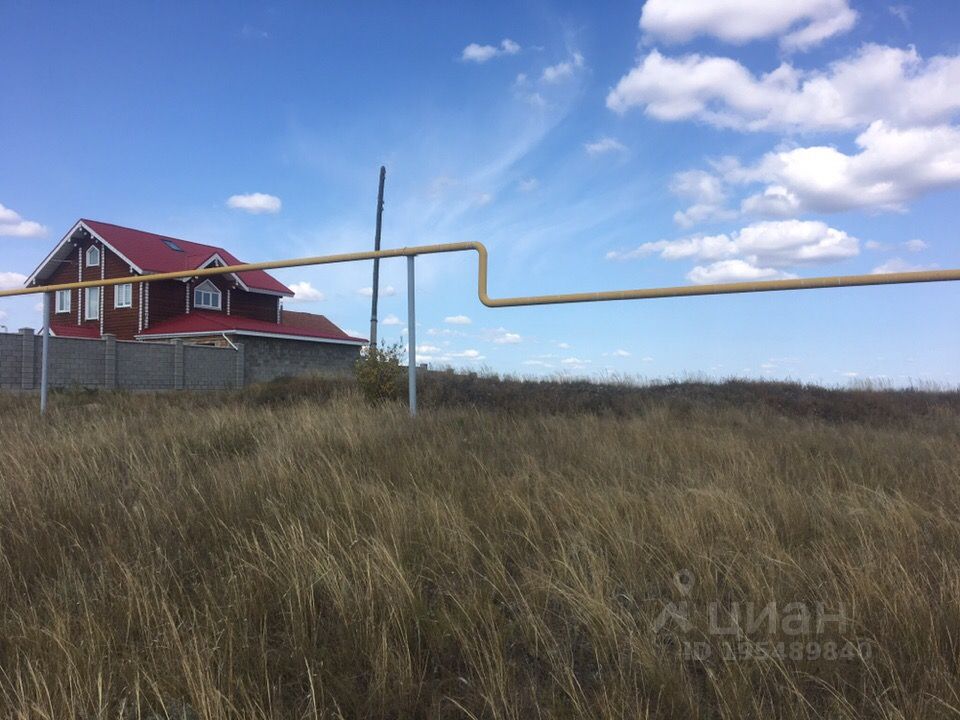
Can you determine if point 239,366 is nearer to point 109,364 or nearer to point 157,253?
point 109,364

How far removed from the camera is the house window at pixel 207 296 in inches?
1042

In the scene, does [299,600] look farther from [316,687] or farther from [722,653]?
[722,653]

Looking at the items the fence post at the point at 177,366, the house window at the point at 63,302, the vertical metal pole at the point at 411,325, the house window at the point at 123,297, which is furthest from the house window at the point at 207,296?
the vertical metal pole at the point at 411,325

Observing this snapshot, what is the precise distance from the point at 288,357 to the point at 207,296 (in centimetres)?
491

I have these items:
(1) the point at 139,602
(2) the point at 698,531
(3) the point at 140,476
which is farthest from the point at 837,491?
(3) the point at 140,476

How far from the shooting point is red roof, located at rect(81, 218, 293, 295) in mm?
24188

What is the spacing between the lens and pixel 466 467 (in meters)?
3.63

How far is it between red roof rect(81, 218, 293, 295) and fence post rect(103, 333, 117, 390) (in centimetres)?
529

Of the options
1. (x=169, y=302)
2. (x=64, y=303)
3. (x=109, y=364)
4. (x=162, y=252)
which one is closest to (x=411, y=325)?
(x=109, y=364)

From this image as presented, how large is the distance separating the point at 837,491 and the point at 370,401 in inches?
216

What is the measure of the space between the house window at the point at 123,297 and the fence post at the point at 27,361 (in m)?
7.52

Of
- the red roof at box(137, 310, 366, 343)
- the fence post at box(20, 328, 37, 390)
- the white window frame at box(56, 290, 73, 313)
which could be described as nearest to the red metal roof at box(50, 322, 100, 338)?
the white window frame at box(56, 290, 73, 313)
